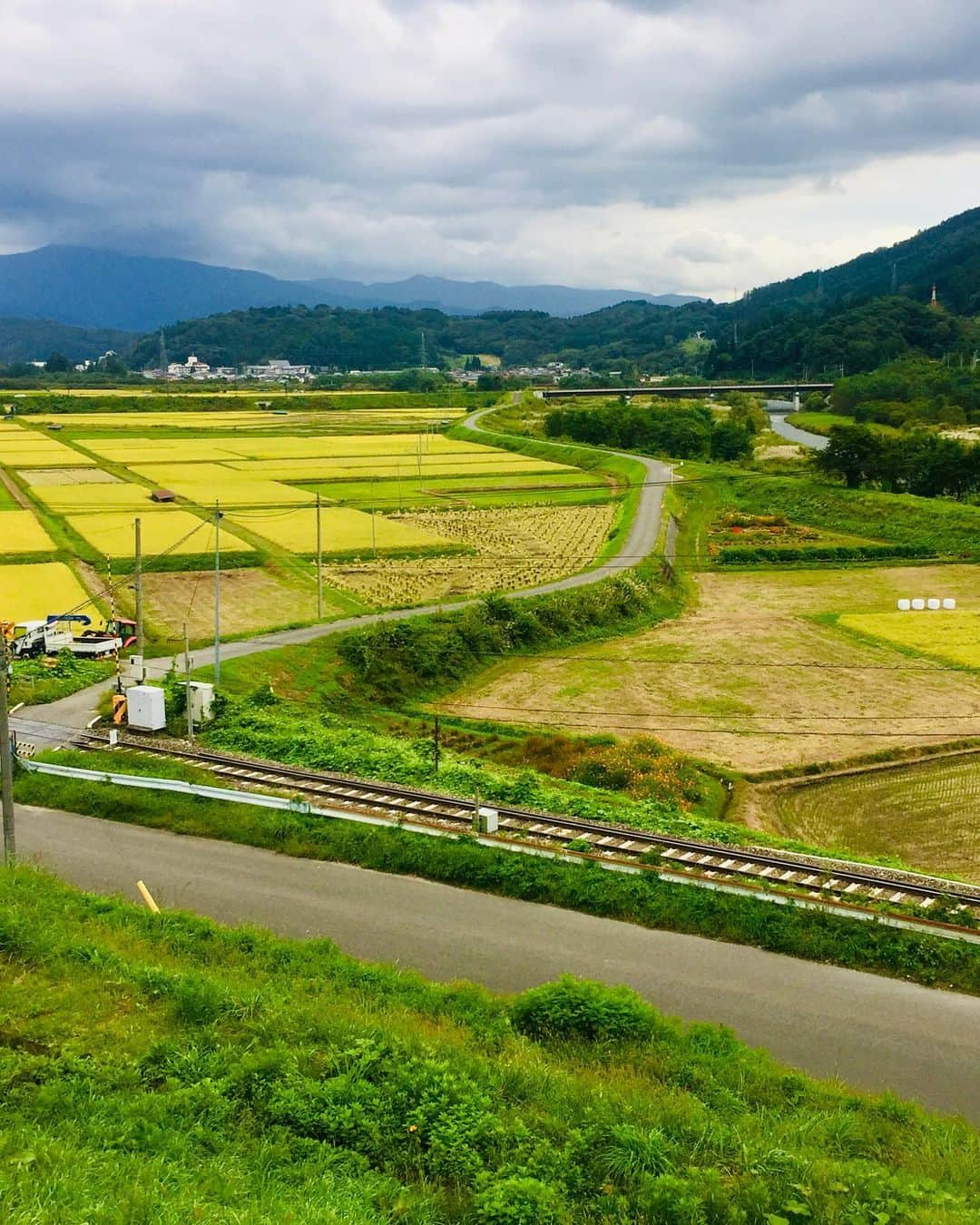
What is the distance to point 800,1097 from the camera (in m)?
9.73

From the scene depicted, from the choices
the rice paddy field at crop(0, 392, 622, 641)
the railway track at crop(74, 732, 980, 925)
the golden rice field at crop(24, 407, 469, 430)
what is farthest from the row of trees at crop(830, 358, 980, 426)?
the railway track at crop(74, 732, 980, 925)

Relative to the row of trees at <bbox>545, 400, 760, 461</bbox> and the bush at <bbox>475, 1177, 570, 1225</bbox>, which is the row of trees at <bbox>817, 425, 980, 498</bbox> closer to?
the row of trees at <bbox>545, 400, 760, 461</bbox>

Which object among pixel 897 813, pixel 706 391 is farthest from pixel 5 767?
pixel 706 391

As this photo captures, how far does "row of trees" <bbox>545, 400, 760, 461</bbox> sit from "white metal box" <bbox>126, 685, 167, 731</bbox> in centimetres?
5983

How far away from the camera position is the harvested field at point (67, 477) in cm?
5638

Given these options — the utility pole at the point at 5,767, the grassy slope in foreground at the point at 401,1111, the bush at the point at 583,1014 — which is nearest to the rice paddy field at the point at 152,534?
the utility pole at the point at 5,767

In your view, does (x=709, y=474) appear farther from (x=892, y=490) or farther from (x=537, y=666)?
(x=537, y=666)

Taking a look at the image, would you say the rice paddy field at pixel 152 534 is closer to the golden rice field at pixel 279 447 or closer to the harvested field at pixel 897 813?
the golden rice field at pixel 279 447

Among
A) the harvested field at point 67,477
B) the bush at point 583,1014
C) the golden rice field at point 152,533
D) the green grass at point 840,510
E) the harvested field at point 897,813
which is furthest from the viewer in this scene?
the harvested field at point 67,477

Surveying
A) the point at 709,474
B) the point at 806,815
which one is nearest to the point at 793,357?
the point at 709,474

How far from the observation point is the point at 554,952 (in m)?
13.1

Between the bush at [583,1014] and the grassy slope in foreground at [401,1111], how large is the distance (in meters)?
0.02

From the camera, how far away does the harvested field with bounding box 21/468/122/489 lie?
185 ft

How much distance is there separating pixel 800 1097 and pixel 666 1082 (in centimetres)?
117
